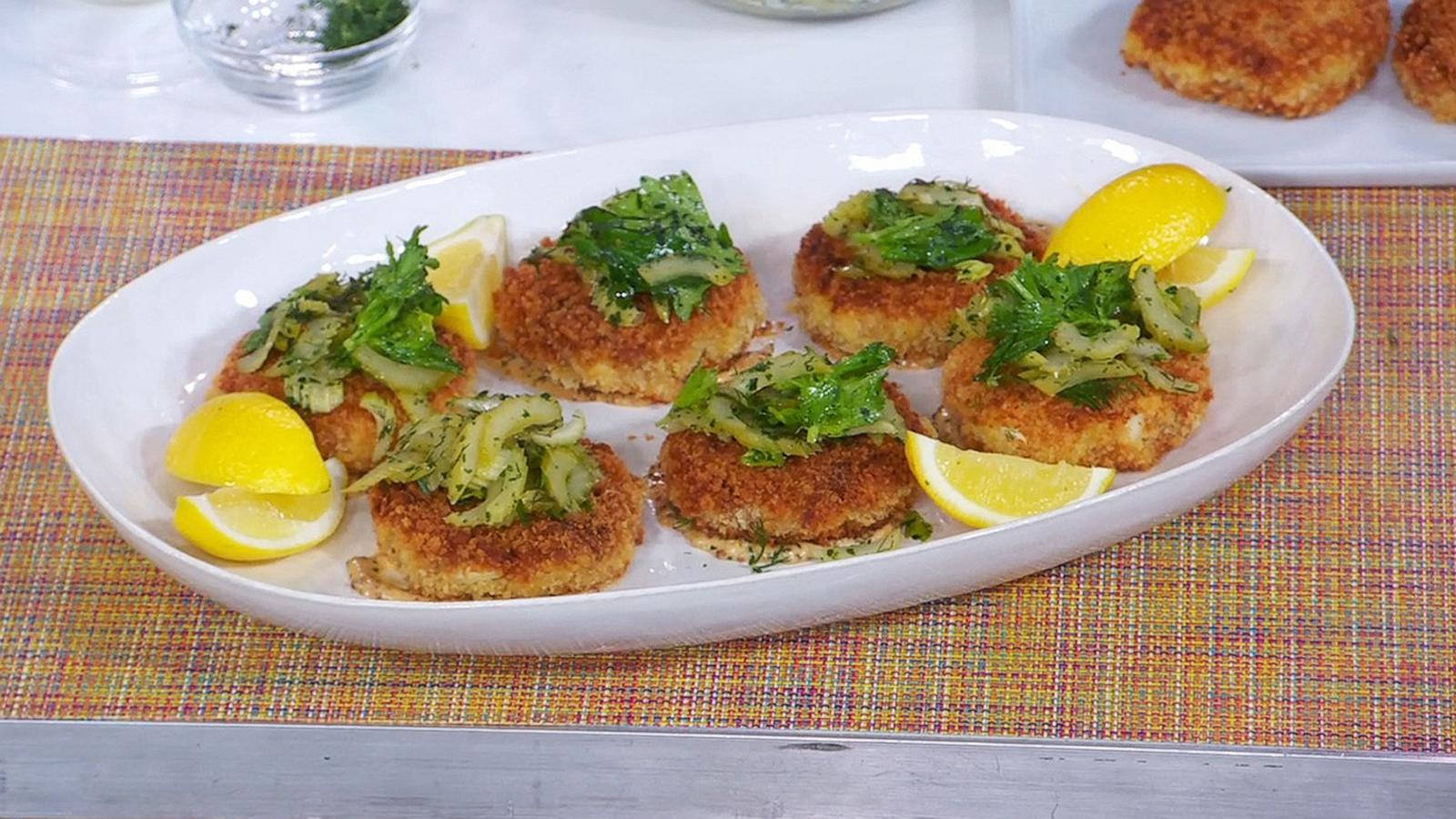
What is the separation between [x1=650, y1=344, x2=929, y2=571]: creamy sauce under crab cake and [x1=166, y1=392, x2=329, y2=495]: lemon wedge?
58cm

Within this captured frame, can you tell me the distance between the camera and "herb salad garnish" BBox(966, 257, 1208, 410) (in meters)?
2.73

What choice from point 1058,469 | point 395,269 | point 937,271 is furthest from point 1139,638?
point 395,269

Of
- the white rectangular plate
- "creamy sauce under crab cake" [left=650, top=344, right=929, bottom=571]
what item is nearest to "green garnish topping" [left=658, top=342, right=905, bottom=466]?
"creamy sauce under crab cake" [left=650, top=344, right=929, bottom=571]

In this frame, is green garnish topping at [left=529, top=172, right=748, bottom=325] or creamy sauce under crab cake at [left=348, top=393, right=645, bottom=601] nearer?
creamy sauce under crab cake at [left=348, top=393, right=645, bottom=601]

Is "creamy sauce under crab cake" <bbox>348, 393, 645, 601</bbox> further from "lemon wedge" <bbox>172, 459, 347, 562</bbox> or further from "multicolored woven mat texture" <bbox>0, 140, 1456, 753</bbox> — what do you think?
"multicolored woven mat texture" <bbox>0, 140, 1456, 753</bbox>

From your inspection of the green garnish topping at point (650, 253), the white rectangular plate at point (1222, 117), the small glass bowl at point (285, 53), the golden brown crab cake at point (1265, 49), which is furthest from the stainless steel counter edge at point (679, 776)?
the small glass bowl at point (285, 53)

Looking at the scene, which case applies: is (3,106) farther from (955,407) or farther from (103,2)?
(955,407)

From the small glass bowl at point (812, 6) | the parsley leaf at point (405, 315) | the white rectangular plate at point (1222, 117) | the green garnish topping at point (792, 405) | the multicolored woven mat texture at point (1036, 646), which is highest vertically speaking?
the parsley leaf at point (405, 315)

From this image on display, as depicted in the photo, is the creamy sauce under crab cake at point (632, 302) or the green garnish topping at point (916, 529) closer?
the green garnish topping at point (916, 529)

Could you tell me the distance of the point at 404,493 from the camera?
2631mm

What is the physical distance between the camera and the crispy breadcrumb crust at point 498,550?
2541 millimetres

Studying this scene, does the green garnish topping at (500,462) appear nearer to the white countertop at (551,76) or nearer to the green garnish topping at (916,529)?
the green garnish topping at (916,529)

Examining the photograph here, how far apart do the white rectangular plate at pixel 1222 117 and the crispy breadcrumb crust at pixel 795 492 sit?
1.14 metres

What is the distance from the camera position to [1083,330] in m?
2.74
